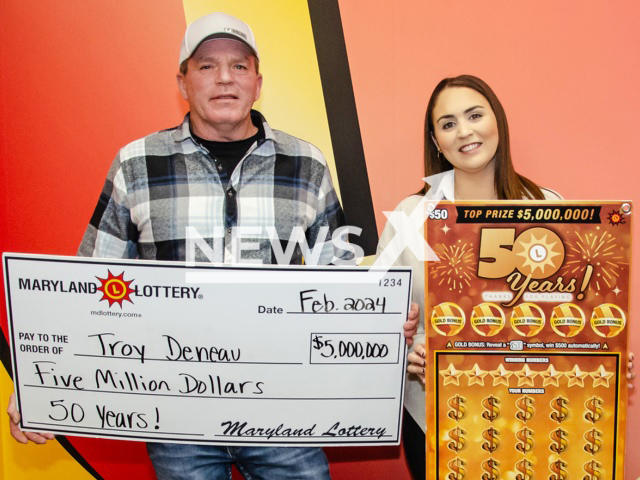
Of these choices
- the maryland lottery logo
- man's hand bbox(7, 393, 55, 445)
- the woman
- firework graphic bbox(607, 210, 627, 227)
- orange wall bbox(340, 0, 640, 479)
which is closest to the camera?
firework graphic bbox(607, 210, 627, 227)

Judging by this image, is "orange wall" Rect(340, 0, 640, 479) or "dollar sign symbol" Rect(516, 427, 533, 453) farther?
"orange wall" Rect(340, 0, 640, 479)

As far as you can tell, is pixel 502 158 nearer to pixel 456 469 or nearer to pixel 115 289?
pixel 456 469

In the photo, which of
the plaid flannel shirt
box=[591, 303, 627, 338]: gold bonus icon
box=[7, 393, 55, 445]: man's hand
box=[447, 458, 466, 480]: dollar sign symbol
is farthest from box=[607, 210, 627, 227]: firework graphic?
box=[7, 393, 55, 445]: man's hand

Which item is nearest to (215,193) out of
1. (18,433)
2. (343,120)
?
(343,120)

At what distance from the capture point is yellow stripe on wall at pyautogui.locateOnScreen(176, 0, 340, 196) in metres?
1.99

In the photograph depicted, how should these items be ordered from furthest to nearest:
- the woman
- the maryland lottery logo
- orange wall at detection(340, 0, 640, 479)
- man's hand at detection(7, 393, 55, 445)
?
orange wall at detection(340, 0, 640, 479) < the woman < man's hand at detection(7, 393, 55, 445) < the maryland lottery logo

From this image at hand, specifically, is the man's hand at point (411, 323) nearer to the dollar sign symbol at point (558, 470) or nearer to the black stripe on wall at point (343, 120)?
the dollar sign symbol at point (558, 470)

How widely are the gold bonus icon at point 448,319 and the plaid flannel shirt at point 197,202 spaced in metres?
0.45

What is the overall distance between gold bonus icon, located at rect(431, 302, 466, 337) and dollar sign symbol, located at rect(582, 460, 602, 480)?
0.42 metres

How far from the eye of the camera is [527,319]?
1283 mm

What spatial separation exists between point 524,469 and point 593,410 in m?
0.21

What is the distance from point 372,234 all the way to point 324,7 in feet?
2.72

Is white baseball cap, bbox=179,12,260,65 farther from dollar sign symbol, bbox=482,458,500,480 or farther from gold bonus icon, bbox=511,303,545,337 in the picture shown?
dollar sign symbol, bbox=482,458,500,480

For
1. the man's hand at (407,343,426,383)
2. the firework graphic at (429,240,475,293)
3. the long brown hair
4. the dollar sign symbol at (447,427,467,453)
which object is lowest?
the dollar sign symbol at (447,427,467,453)
